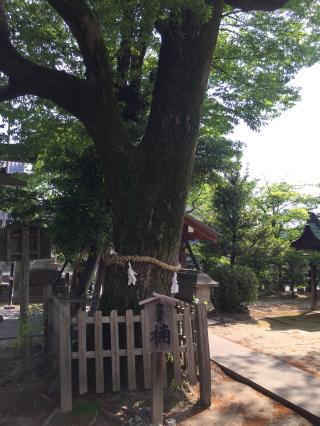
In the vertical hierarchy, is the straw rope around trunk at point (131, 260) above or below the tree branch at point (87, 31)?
below

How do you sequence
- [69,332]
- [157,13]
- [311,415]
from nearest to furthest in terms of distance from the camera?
[311,415]
[69,332]
[157,13]

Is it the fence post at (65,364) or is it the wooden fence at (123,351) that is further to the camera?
the wooden fence at (123,351)

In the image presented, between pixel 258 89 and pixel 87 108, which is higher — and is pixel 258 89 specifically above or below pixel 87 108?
above

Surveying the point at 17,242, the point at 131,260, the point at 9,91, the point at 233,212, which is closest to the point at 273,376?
the point at 131,260

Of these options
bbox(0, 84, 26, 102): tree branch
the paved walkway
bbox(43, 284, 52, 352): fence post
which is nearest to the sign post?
the paved walkway

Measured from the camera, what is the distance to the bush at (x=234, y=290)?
13477 millimetres

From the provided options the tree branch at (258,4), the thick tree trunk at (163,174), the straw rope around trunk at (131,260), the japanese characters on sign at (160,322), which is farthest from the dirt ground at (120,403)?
the tree branch at (258,4)

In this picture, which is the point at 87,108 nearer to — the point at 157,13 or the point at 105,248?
the point at 157,13

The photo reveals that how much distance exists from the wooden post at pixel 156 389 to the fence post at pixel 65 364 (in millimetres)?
1134

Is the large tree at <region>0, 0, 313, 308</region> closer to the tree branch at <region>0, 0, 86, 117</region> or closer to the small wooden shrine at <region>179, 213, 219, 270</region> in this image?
the tree branch at <region>0, 0, 86, 117</region>

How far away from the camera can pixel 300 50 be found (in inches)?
385

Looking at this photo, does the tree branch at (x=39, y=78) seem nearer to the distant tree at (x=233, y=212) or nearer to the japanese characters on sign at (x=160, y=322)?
the japanese characters on sign at (x=160, y=322)

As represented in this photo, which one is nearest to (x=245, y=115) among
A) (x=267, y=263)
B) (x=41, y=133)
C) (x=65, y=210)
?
(x=41, y=133)

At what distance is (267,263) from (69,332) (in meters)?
14.8
